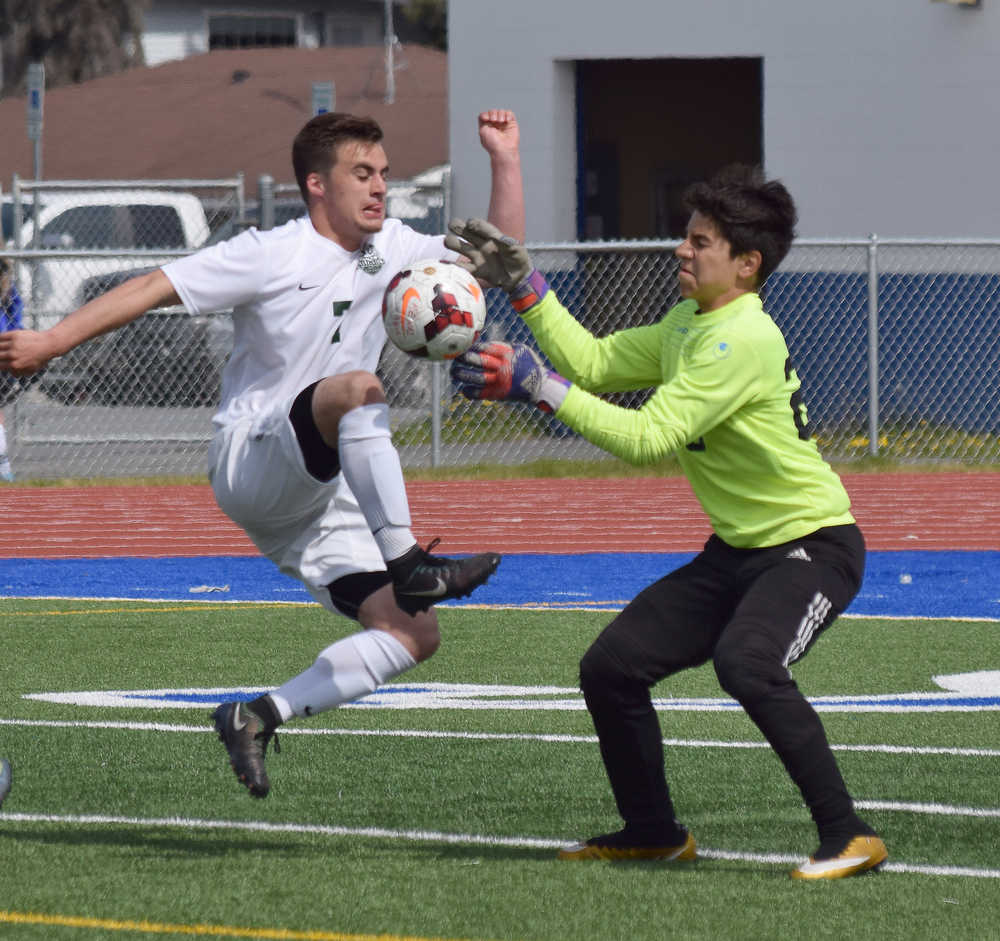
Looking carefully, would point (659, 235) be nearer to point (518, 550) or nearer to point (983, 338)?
point (983, 338)

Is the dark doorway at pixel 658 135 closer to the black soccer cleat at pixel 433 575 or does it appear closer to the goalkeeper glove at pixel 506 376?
the black soccer cleat at pixel 433 575

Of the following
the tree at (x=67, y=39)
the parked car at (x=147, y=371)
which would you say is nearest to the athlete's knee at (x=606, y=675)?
the parked car at (x=147, y=371)

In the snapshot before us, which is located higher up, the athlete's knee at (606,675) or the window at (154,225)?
the athlete's knee at (606,675)

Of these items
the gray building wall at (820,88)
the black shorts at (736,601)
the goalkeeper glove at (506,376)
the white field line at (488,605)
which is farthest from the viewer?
the gray building wall at (820,88)

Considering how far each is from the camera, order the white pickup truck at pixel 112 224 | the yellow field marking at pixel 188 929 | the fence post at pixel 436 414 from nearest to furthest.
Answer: the yellow field marking at pixel 188 929, the fence post at pixel 436 414, the white pickup truck at pixel 112 224

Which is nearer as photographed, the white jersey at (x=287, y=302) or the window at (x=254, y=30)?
the white jersey at (x=287, y=302)

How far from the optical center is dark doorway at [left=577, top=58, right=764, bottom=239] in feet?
78.4

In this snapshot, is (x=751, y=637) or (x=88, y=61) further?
(x=88, y=61)

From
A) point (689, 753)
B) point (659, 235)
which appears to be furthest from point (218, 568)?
point (659, 235)

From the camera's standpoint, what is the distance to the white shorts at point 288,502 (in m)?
5.88

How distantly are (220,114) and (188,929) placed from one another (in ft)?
115

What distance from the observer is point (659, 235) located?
81.4ft

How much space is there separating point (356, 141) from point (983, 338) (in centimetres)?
1288

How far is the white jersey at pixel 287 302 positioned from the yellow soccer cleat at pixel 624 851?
156cm
